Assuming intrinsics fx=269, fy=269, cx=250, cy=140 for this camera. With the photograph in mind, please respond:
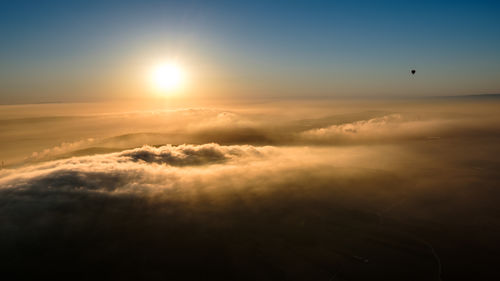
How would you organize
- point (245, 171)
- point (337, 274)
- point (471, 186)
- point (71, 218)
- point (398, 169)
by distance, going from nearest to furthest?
point (337, 274)
point (71, 218)
point (471, 186)
point (245, 171)
point (398, 169)

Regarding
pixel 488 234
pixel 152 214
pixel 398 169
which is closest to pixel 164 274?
pixel 152 214

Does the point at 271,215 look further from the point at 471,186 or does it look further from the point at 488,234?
the point at 471,186

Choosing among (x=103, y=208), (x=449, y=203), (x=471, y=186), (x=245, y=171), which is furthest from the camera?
(x=245, y=171)

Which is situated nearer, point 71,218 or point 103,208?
point 71,218

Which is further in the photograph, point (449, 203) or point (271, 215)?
point (449, 203)

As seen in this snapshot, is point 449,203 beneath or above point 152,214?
beneath

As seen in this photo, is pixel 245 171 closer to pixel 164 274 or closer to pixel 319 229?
pixel 319 229

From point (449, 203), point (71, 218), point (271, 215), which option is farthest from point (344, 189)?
point (71, 218)

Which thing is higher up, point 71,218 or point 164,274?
point 71,218

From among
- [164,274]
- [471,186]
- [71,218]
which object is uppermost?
[71,218]
